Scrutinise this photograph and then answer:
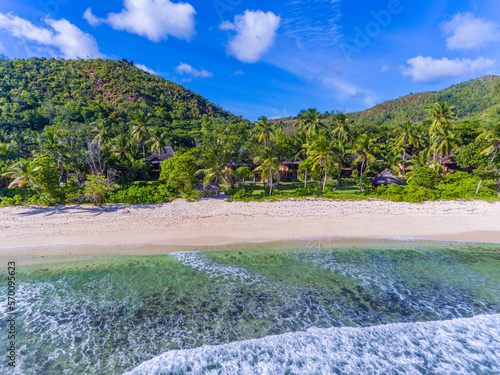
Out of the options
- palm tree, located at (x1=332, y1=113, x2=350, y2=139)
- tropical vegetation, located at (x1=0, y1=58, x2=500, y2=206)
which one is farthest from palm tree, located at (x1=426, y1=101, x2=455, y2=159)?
palm tree, located at (x1=332, y1=113, x2=350, y2=139)

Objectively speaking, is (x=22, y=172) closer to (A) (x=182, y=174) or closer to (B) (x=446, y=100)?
(A) (x=182, y=174)

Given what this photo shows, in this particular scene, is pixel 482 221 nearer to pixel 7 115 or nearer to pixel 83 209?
pixel 83 209

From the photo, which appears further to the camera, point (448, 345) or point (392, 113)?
point (392, 113)

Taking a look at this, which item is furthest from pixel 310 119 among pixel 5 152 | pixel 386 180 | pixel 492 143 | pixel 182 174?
pixel 5 152

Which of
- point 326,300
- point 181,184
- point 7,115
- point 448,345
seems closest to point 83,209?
point 181,184

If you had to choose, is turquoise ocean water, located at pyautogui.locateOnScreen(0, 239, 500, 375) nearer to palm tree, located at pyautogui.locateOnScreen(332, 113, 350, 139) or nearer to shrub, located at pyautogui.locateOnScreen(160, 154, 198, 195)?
shrub, located at pyautogui.locateOnScreen(160, 154, 198, 195)

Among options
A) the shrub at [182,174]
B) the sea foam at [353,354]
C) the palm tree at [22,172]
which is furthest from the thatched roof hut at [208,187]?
the sea foam at [353,354]
